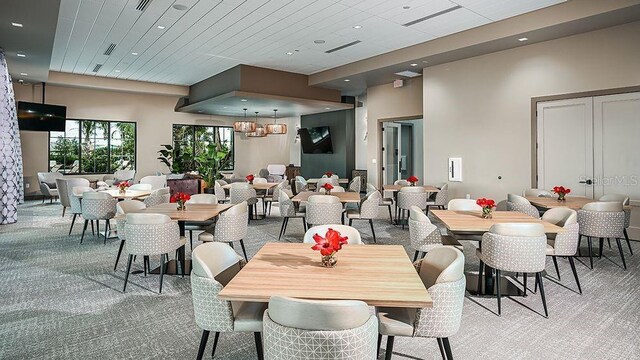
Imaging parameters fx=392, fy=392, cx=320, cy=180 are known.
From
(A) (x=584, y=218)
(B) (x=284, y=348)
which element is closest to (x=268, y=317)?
(B) (x=284, y=348)

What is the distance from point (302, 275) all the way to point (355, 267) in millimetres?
357

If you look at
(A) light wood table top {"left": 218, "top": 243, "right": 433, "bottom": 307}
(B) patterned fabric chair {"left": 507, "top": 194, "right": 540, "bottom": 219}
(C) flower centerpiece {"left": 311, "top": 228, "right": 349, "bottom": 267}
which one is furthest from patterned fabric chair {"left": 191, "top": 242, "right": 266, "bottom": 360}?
(B) patterned fabric chair {"left": 507, "top": 194, "right": 540, "bottom": 219}

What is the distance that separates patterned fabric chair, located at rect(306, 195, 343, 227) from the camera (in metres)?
5.54

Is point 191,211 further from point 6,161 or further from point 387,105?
point 387,105

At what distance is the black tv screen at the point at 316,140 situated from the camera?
14422mm

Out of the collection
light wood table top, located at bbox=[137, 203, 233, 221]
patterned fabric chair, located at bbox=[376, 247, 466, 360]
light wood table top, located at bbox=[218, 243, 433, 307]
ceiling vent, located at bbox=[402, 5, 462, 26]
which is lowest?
patterned fabric chair, located at bbox=[376, 247, 466, 360]

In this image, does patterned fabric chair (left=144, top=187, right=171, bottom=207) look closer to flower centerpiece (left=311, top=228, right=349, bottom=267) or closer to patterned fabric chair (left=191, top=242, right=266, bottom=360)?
patterned fabric chair (left=191, top=242, right=266, bottom=360)

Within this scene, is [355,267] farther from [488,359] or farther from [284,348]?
[488,359]

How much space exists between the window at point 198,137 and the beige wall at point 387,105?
20.8ft

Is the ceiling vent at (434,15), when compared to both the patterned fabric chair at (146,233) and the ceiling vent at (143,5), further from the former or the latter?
the patterned fabric chair at (146,233)

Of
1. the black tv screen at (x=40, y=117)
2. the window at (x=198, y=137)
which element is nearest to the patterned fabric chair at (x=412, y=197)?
the window at (x=198, y=137)

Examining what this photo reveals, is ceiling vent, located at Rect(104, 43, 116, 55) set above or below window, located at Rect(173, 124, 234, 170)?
above

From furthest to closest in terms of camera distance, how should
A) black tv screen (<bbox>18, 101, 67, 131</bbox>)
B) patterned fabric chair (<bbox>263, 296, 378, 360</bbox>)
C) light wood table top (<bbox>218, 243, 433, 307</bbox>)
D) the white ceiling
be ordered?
black tv screen (<bbox>18, 101, 67, 131</bbox>), the white ceiling, light wood table top (<bbox>218, 243, 433, 307</bbox>), patterned fabric chair (<bbox>263, 296, 378, 360</bbox>)

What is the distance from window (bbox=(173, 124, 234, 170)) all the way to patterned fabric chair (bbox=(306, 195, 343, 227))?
9397 millimetres
